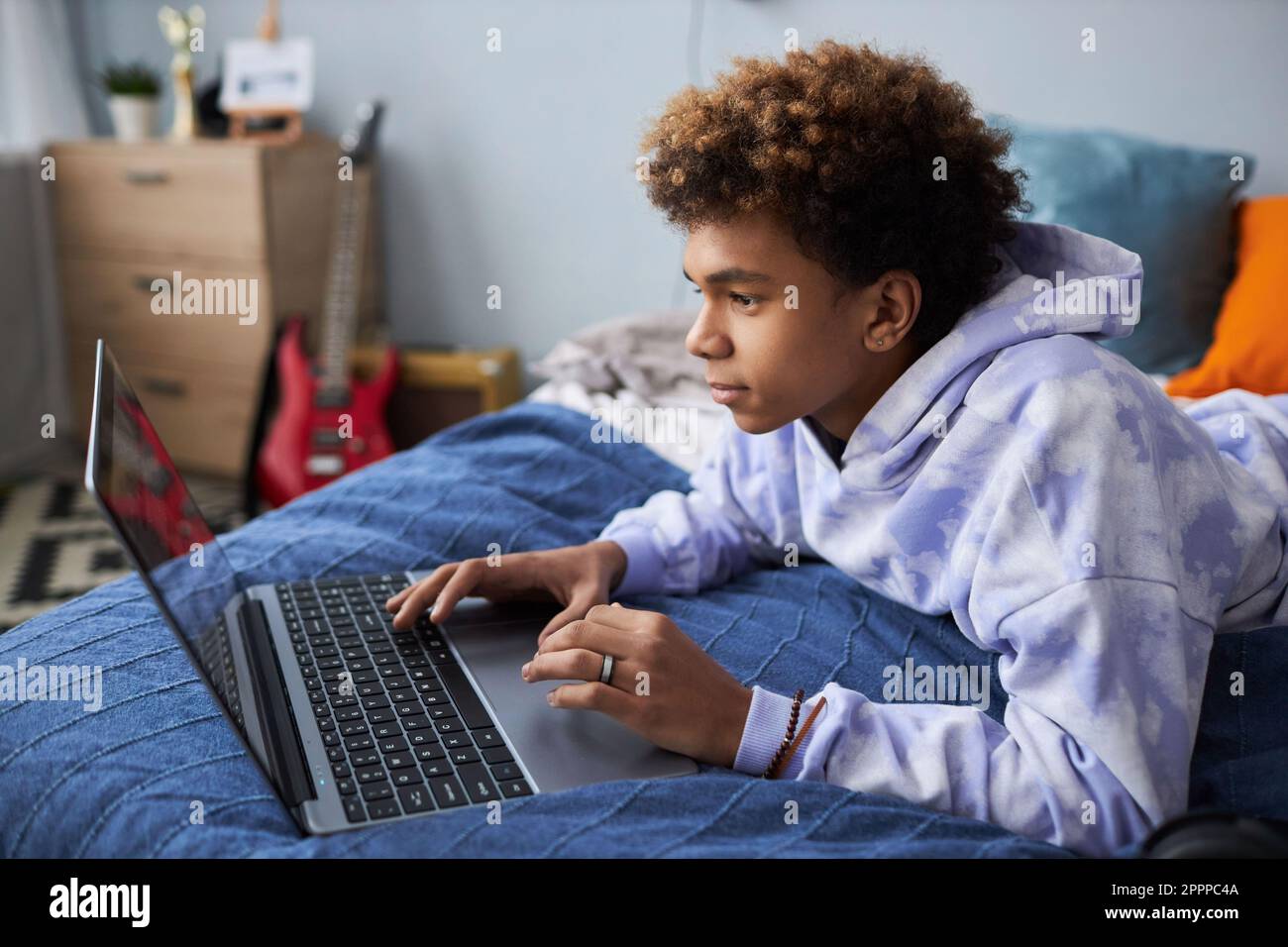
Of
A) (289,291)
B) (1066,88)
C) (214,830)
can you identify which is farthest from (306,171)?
(214,830)

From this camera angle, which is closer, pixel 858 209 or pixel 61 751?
pixel 61 751

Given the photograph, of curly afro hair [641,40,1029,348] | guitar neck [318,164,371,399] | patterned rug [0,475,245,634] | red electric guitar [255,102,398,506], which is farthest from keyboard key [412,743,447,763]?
guitar neck [318,164,371,399]

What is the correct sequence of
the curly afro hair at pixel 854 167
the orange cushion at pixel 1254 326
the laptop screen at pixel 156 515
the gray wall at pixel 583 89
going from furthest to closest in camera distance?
the gray wall at pixel 583 89 < the orange cushion at pixel 1254 326 < the curly afro hair at pixel 854 167 < the laptop screen at pixel 156 515

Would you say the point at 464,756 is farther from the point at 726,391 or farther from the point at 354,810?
the point at 726,391

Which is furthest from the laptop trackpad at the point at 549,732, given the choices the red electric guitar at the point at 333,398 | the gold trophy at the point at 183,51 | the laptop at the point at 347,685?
the gold trophy at the point at 183,51

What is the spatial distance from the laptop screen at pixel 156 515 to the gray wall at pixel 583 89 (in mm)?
1728

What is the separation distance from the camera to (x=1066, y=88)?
7.17 ft

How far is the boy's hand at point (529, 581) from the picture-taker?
1.00 m

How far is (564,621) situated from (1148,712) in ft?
1.55

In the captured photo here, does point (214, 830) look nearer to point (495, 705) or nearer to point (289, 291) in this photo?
point (495, 705)

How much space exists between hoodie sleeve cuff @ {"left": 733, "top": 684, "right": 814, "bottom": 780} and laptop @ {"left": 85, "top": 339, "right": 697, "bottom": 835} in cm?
5

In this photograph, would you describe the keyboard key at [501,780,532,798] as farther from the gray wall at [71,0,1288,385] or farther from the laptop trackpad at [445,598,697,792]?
the gray wall at [71,0,1288,385]

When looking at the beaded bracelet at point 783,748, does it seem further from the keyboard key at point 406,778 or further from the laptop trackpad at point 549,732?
the keyboard key at point 406,778

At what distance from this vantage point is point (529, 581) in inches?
42.1
